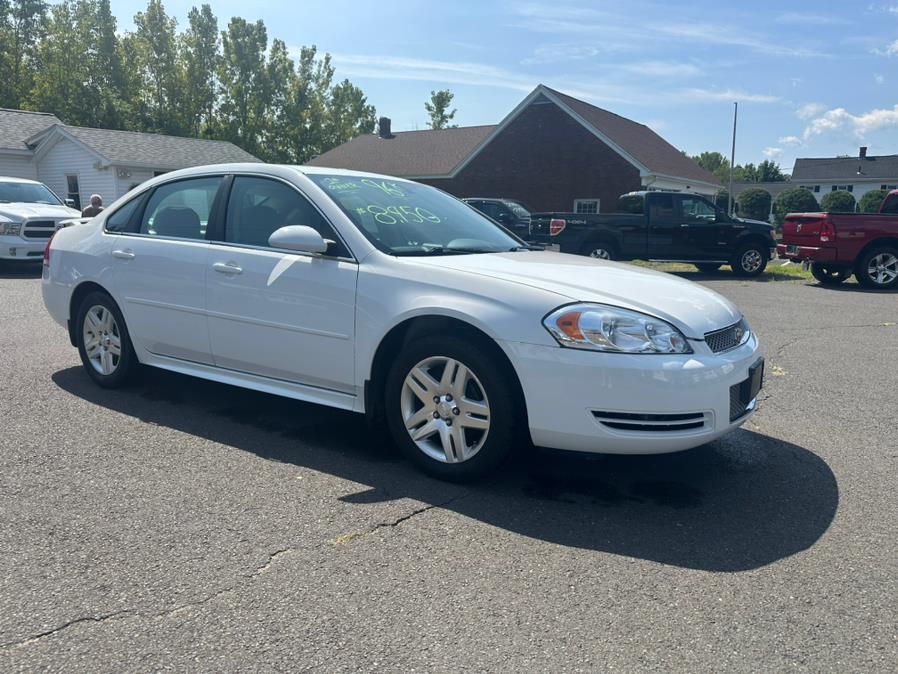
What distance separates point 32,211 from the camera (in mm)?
14500

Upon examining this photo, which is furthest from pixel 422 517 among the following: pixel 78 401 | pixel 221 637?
pixel 78 401

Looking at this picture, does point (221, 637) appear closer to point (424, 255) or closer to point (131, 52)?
point (424, 255)

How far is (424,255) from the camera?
420 cm

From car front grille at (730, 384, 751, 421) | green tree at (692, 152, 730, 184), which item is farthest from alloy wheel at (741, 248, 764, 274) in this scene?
green tree at (692, 152, 730, 184)

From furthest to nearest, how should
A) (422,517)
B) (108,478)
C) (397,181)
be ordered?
(397,181), (108,478), (422,517)

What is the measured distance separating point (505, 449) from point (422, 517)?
0.53 m

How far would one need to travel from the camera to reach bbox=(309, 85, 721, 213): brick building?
30.2 m

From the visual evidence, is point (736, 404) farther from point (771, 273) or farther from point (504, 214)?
point (504, 214)

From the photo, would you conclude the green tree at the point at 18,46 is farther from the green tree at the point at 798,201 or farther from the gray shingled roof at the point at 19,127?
the green tree at the point at 798,201

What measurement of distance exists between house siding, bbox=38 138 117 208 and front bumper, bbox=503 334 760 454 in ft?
101

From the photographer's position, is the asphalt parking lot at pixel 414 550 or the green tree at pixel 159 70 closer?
the asphalt parking lot at pixel 414 550

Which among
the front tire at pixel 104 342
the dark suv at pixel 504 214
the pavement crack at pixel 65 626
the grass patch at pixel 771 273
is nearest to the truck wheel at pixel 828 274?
the grass patch at pixel 771 273

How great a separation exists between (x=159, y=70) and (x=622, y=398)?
204 feet

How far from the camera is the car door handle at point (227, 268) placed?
14.8ft
